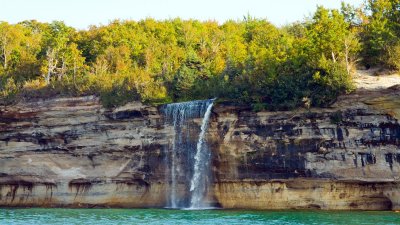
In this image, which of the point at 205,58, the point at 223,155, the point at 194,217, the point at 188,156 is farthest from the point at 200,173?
the point at 205,58

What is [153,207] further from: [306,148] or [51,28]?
[51,28]

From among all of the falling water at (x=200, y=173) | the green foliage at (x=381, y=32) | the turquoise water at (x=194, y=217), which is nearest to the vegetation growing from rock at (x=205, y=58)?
the green foliage at (x=381, y=32)

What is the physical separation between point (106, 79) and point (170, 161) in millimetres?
7618

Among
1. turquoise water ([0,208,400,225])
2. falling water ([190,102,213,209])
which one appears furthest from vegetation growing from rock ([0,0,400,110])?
turquoise water ([0,208,400,225])

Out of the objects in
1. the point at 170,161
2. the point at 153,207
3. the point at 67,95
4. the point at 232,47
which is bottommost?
the point at 153,207

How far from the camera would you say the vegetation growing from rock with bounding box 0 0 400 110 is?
1602 inches

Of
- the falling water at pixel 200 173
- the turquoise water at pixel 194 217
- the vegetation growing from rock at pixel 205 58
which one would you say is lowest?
the turquoise water at pixel 194 217

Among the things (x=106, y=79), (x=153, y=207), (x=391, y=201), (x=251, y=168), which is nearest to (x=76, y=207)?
(x=153, y=207)

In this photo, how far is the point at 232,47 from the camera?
5294 cm

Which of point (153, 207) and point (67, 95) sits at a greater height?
point (67, 95)

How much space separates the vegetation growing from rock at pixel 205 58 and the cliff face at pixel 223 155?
1.12 meters

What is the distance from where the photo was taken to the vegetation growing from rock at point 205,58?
133ft

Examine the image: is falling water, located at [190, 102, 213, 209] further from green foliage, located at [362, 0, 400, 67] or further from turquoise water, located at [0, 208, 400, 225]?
green foliage, located at [362, 0, 400, 67]

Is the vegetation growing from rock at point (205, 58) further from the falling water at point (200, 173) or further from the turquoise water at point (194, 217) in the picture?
the turquoise water at point (194, 217)
